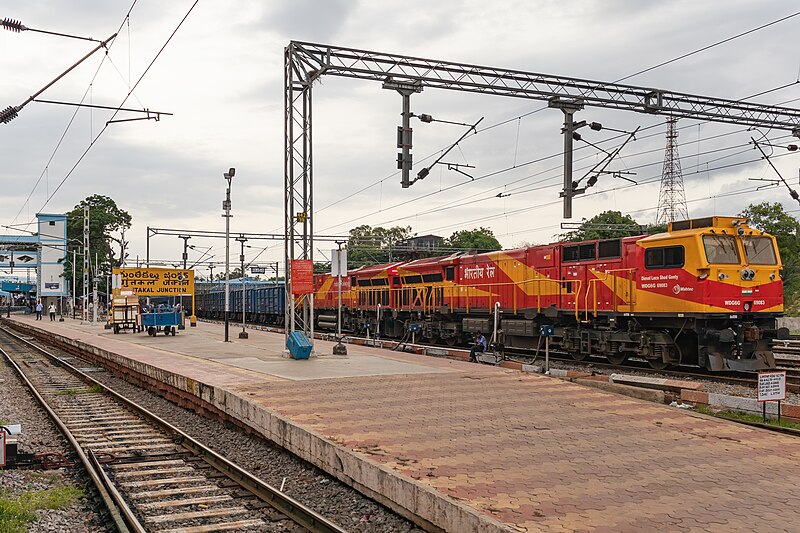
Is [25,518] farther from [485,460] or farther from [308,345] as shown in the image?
[308,345]

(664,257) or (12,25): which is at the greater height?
(12,25)

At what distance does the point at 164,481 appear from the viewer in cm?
866

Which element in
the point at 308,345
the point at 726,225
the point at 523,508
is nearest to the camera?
the point at 523,508

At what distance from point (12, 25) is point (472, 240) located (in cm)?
6621

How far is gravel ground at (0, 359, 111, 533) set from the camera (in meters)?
7.20

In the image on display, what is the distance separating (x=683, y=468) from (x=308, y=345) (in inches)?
477

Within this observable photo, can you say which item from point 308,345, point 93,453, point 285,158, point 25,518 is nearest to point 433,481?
point 25,518

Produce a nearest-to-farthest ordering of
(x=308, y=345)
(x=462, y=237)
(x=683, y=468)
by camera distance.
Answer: (x=683, y=468), (x=308, y=345), (x=462, y=237)

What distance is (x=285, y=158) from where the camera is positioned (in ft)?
62.5

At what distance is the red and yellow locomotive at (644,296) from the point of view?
15.7m

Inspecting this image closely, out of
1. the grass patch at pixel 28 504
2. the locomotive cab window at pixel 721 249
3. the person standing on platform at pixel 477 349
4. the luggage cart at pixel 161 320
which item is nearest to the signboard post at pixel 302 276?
the person standing on platform at pixel 477 349

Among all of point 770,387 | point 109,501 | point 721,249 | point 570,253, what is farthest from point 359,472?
point 570,253

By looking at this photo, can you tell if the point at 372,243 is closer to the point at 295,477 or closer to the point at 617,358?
the point at 617,358

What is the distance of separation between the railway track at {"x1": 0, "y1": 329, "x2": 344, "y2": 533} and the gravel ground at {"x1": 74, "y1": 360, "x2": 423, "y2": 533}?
302mm
